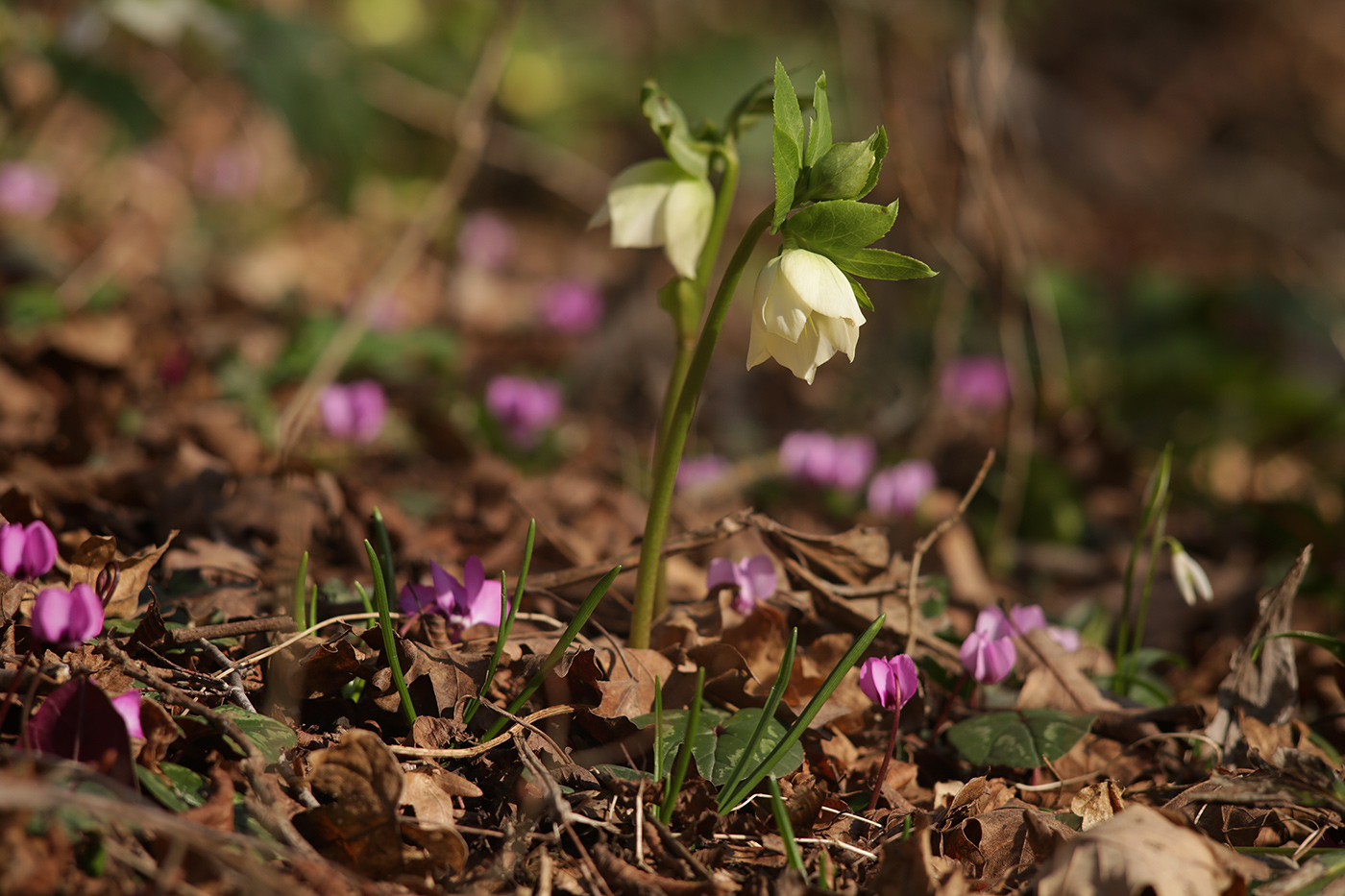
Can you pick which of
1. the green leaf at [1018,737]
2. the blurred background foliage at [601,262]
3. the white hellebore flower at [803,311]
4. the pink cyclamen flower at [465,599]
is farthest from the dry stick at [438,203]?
the green leaf at [1018,737]

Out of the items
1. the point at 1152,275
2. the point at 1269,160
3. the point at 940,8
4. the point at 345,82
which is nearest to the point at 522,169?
the point at 345,82

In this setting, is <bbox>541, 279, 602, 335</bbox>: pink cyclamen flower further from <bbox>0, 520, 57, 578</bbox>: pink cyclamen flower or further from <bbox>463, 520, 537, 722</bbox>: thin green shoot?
<bbox>0, 520, 57, 578</bbox>: pink cyclamen flower

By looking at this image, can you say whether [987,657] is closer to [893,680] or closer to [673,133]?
[893,680]

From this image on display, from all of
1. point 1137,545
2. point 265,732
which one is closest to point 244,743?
point 265,732

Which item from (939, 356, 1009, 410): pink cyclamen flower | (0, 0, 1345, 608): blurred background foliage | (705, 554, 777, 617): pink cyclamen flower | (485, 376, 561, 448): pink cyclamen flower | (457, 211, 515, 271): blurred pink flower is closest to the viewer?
(705, 554, 777, 617): pink cyclamen flower

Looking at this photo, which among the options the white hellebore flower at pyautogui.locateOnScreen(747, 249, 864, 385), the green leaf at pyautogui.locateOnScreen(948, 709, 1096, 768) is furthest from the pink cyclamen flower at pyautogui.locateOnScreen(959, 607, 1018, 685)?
the white hellebore flower at pyautogui.locateOnScreen(747, 249, 864, 385)

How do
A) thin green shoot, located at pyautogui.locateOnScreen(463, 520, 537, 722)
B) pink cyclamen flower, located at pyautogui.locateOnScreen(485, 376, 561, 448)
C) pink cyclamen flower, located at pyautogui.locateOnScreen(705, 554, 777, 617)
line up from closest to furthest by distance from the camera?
1. thin green shoot, located at pyautogui.locateOnScreen(463, 520, 537, 722)
2. pink cyclamen flower, located at pyautogui.locateOnScreen(705, 554, 777, 617)
3. pink cyclamen flower, located at pyautogui.locateOnScreen(485, 376, 561, 448)

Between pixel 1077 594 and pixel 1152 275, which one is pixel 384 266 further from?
pixel 1152 275
